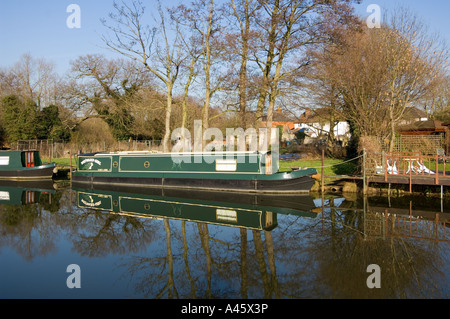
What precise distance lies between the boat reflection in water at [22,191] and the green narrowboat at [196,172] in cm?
163

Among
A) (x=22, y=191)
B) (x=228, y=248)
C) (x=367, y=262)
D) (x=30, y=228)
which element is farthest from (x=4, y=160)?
(x=367, y=262)

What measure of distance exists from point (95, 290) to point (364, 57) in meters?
16.1

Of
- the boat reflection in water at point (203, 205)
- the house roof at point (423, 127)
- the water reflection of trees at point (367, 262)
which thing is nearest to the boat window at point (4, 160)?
the boat reflection in water at point (203, 205)

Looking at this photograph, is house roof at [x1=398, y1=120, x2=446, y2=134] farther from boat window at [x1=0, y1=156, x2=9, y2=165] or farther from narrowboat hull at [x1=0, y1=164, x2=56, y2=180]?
boat window at [x1=0, y1=156, x2=9, y2=165]

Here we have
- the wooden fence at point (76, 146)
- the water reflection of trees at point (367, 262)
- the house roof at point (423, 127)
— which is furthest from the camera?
the wooden fence at point (76, 146)

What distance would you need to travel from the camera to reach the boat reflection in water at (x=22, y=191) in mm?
13203

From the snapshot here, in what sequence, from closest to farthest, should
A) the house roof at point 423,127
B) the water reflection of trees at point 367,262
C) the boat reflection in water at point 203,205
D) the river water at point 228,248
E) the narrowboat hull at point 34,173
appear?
the water reflection of trees at point 367,262 → the river water at point 228,248 → the boat reflection in water at point 203,205 → the narrowboat hull at point 34,173 → the house roof at point 423,127

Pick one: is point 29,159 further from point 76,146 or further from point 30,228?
point 30,228

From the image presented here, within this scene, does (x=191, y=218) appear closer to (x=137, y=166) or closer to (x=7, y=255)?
(x=7, y=255)

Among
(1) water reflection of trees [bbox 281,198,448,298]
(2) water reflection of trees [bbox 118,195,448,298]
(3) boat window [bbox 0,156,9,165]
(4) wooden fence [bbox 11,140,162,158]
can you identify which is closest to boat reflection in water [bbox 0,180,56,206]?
(3) boat window [bbox 0,156,9,165]

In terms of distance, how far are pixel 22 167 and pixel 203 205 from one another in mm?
12387

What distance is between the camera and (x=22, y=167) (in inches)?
757

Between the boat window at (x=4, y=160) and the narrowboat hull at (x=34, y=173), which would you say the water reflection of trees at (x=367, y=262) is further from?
the boat window at (x=4, y=160)

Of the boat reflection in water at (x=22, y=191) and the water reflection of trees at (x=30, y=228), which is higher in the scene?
the boat reflection in water at (x=22, y=191)
